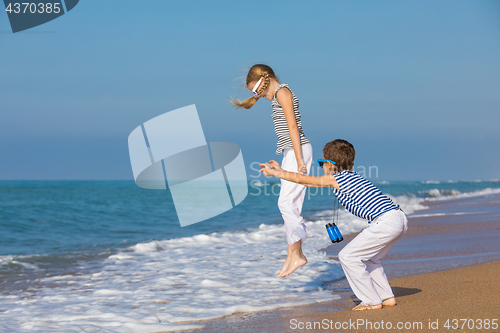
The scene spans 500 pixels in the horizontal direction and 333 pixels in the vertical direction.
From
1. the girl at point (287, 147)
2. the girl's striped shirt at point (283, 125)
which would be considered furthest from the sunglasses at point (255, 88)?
the girl's striped shirt at point (283, 125)

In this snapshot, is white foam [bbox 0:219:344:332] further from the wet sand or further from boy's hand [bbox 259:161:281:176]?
boy's hand [bbox 259:161:281:176]

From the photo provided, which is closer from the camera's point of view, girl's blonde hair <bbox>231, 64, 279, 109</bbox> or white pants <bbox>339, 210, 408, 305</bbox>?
white pants <bbox>339, 210, 408, 305</bbox>

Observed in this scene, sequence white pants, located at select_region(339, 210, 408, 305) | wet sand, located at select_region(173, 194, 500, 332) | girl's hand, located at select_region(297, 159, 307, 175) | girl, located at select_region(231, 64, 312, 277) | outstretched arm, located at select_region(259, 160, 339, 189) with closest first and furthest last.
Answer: wet sand, located at select_region(173, 194, 500, 332) < white pants, located at select_region(339, 210, 408, 305) < outstretched arm, located at select_region(259, 160, 339, 189) < girl's hand, located at select_region(297, 159, 307, 175) < girl, located at select_region(231, 64, 312, 277)

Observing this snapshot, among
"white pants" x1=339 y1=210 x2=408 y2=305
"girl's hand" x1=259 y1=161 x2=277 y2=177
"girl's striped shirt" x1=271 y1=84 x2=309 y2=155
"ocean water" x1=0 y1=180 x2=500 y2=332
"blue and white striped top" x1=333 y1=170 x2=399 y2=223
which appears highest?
"girl's striped shirt" x1=271 y1=84 x2=309 y2=155

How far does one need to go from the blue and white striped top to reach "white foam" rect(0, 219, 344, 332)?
96 centimetres

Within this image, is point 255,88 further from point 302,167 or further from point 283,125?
point 302,167

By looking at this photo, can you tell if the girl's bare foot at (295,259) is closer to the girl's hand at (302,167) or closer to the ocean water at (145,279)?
the ocean water at (145,279)

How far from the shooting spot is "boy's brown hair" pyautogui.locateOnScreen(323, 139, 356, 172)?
3.01 meters

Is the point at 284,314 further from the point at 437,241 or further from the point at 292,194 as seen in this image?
the point at 437,241

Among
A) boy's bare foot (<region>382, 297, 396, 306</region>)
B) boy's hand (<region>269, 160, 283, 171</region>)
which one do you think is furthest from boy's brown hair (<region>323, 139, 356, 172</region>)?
boy's bare foot (<region>382, 297, 396, 306</region>)

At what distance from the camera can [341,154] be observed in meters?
3.01

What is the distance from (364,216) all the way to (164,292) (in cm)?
213

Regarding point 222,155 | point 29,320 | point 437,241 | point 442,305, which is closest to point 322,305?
point 442,305

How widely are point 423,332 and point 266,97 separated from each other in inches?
93.8
